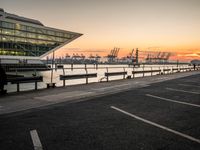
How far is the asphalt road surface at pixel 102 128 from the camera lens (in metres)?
4.74

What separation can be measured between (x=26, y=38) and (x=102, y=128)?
95.3 meters

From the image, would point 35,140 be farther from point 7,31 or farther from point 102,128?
point 7,31

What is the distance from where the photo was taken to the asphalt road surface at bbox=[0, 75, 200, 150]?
15.5 ft

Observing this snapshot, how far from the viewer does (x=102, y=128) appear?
5.93 m

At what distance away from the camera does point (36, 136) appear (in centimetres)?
527

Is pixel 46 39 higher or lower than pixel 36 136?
higher

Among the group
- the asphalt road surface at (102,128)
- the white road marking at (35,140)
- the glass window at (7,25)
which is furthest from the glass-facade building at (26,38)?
the white road marking at (35,140)

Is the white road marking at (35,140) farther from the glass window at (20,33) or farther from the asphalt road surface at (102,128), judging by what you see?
the glass window at (20,33)

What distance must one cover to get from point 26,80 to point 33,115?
6902mm

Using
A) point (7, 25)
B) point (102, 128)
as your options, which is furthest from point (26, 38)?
point (102, 128)

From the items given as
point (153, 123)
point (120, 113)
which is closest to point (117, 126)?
Answer: point (153, 123)

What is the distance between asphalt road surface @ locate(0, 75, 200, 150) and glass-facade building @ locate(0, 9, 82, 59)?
8301 centimetres

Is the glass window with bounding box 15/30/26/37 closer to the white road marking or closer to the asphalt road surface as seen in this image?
the asphalt road surface

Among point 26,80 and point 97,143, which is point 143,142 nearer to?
point 97,143
